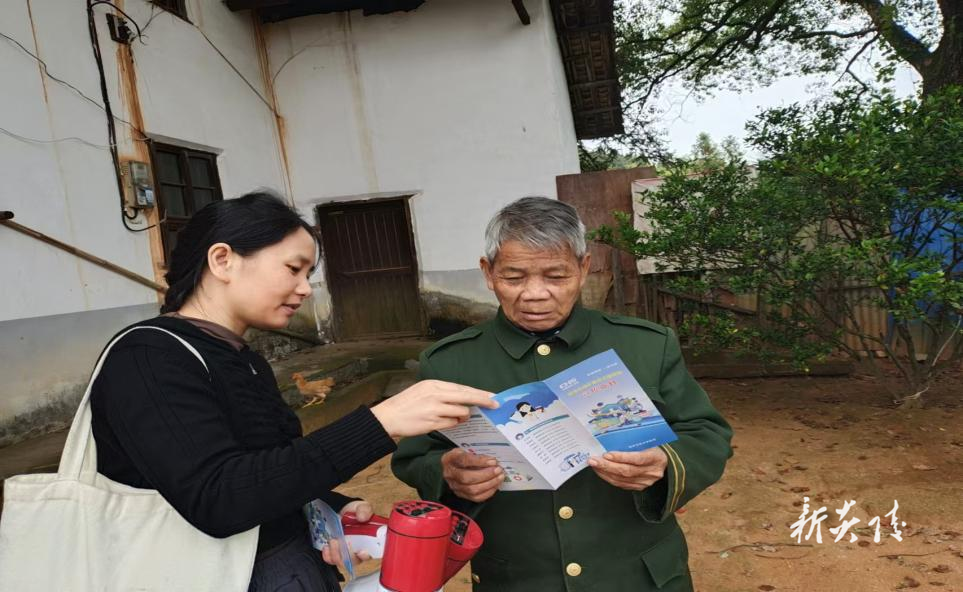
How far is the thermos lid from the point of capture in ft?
3.92

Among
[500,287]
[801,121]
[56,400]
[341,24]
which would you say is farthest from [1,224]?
[801,121]

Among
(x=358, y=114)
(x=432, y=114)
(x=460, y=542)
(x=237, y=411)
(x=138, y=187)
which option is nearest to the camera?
(x=237, y=411)

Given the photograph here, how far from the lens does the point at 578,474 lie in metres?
1.53

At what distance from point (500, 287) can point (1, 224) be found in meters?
4.37

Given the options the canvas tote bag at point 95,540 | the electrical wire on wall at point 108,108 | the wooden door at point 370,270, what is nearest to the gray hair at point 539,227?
the canvas tote bag at point 95,540

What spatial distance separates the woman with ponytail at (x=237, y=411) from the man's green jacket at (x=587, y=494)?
0.38m

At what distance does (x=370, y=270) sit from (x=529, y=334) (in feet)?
22.1

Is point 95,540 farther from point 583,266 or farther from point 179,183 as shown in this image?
point 179,183

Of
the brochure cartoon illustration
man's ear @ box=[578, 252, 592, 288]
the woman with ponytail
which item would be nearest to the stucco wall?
the woman with ponytail

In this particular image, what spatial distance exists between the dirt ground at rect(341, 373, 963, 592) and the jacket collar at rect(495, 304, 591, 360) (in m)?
1.97

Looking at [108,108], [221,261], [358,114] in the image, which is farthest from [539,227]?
[358,114]

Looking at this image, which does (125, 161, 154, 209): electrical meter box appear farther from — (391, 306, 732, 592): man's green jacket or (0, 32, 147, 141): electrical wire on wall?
(391, 306, 732, 592): man's green jacket

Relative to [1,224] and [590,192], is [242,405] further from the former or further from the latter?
[590,192]

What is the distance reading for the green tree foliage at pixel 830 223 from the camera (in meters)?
4.02
